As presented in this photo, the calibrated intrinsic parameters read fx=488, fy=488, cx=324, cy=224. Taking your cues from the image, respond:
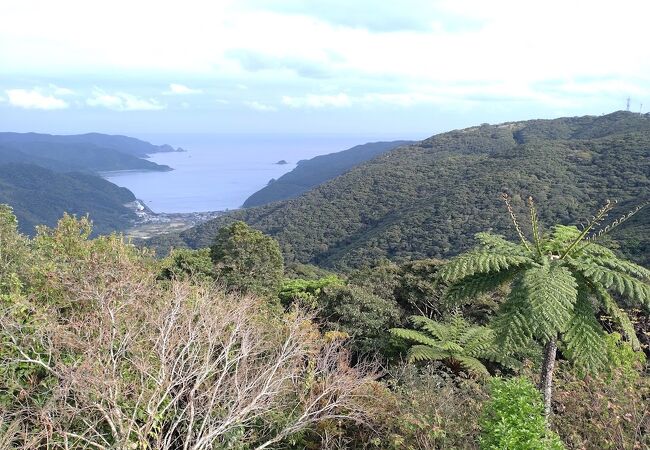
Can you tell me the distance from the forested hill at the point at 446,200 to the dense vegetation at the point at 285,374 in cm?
2057

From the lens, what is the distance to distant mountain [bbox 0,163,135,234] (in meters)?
120

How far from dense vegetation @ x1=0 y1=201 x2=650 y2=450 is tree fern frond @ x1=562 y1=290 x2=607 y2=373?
0.06ft

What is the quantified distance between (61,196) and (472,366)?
14528 cm

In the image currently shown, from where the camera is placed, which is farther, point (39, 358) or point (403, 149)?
point (403, 149)

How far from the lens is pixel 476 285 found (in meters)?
4.96

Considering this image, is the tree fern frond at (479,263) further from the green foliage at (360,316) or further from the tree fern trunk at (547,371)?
the green foliage at (360,316)

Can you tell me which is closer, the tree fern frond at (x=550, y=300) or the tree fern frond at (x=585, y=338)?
the tree fern frond at (x=550, y=300)

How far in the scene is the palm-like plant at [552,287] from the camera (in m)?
4.13

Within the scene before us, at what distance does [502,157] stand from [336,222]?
69.4 ft

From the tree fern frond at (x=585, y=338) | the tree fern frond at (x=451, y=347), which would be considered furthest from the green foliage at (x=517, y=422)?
the tree fern frond at (x=451, y=347)

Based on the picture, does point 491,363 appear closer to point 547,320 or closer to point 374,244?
point 547,320

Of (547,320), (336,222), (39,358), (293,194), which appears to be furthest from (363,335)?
(293,194)

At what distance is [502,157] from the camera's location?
5794 centimetres

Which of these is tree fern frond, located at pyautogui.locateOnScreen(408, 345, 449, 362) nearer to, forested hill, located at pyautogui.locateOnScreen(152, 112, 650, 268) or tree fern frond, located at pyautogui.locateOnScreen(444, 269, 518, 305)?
tree fern frond, located at pyautogui.locateOnScreen(444, 269, 518, 305)
